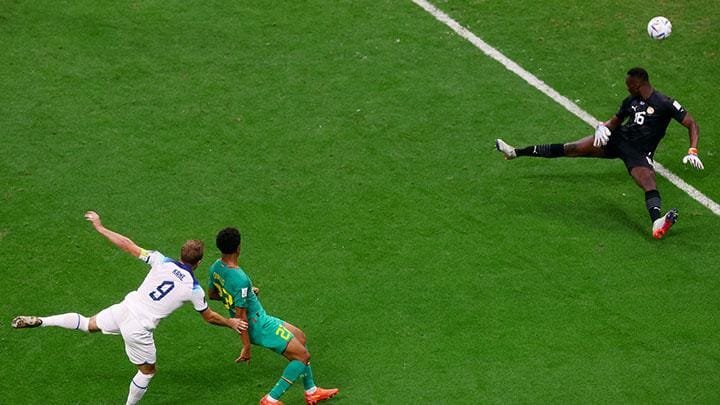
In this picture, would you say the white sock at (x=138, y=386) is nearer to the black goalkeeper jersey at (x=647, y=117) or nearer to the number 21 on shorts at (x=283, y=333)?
the number 21 on shorts at (x=283, y=333)

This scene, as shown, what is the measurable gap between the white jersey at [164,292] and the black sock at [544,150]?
5602 mm

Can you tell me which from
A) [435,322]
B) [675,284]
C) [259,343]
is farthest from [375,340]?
[675,284]

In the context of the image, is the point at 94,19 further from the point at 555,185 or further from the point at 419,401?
the point at 419,401

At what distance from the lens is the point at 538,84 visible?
1678cm

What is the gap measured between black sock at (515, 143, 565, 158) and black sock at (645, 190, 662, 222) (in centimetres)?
139

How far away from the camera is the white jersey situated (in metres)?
10.9

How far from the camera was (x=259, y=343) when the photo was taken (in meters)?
11.3

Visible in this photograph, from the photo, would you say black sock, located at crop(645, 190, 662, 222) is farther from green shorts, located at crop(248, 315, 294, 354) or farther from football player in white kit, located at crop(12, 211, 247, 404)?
football player in white kit, located at crop(12, 211, 247, 404)

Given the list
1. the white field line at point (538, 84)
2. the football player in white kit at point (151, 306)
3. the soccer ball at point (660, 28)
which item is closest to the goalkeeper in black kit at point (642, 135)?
the white field line at point (538, 84)

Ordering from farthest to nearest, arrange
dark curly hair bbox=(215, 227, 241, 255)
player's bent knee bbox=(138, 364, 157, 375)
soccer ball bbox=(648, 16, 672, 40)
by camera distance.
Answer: soccer ball bbox=(648, 16, 672, 40) → player's bent knee bbox=(138, 364, 157, 375) → dark curly hair bbox=(215, 227, 241, 255)

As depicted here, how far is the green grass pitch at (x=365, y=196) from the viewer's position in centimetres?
1204

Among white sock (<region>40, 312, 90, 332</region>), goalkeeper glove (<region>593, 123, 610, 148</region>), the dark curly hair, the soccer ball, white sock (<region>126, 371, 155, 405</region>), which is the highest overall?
the soccer ball

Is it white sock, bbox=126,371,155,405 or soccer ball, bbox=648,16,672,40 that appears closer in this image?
white sock, bbox=126,371,155,405

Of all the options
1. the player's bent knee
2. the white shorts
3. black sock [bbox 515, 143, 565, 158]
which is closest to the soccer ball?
black sock [bbox 515, 143, 565, 158]
